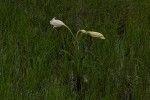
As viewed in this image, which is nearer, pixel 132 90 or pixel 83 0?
pixel 132 90

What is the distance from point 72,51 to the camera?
297 cm

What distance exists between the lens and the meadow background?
252 cm

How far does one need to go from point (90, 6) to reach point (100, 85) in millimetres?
1152

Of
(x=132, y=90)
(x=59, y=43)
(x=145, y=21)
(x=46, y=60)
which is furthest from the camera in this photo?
(x=145, y=21)

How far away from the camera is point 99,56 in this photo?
2.88 metres

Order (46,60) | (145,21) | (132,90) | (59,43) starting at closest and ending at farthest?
(132,90) < (46,60) < (59,43) < (145,21)

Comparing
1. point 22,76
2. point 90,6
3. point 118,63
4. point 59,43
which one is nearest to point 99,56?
point 118,63

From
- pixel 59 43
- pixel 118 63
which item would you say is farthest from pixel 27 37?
pixel 118 63

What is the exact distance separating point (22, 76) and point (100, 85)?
520mm

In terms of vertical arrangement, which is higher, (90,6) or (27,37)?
(90,6)

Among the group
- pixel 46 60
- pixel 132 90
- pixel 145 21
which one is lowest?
pixel 132 90

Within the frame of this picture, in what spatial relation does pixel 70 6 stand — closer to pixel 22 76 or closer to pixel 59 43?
pixel 59 43

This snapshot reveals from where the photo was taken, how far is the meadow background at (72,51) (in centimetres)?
252

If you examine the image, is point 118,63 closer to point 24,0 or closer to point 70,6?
point 70,6
